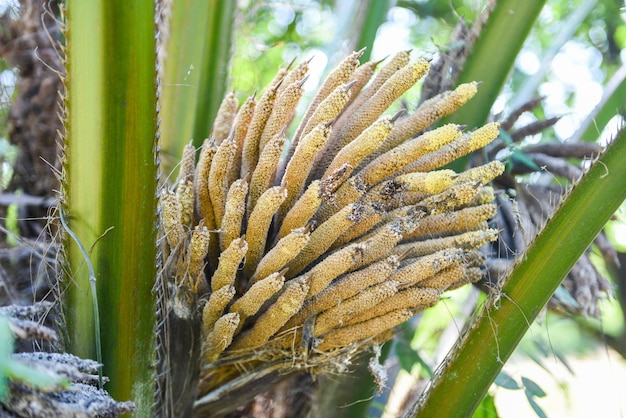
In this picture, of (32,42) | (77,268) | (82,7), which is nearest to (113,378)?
(77,268)

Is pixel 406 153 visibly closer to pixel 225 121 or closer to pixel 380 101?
pixel 380 101

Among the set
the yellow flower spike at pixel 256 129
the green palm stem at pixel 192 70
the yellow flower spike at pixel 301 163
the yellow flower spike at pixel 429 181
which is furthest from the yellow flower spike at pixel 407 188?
the green palm stem at pixel 192 70

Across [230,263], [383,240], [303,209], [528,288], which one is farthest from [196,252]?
[528,288]

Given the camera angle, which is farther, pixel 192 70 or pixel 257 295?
pixel 192 70

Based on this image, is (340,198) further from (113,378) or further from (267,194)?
(113,378)

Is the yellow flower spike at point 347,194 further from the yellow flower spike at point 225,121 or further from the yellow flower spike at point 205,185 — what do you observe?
the yellow flower spike at point 225,121

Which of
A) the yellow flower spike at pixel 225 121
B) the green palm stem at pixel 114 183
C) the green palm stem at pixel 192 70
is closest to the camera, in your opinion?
the green palm stem at pixel 114 183
